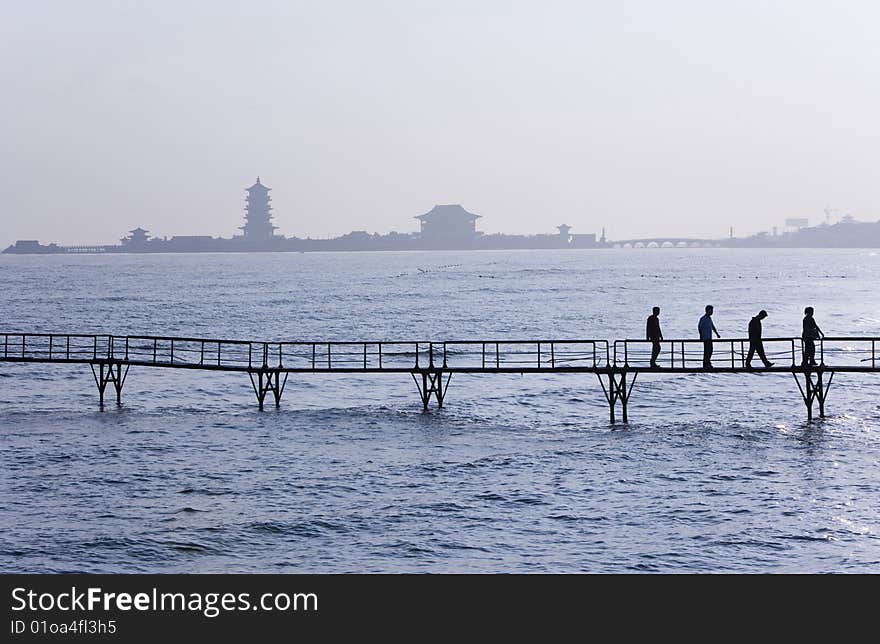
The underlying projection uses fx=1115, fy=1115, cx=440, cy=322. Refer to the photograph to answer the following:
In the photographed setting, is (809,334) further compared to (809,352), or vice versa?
(809,352)

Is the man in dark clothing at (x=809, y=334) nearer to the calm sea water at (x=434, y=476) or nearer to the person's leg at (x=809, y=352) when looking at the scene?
the person's leg at (x=809, y=352)

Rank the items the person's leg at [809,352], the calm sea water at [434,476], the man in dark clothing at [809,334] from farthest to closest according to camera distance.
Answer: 1. the person's leg at [809,352]
2. the man in dark clothing at [809,334]
3. the calm sea water at [434,476]

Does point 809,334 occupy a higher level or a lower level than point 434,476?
higher

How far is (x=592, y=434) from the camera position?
40.4 metres

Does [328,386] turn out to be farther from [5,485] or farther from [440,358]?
[5,485]

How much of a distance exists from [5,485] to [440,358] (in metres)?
41.7

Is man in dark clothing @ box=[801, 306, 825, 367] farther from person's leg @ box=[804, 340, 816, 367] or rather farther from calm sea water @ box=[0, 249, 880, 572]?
calm sea water @ box=[0, 249, 880, 572]

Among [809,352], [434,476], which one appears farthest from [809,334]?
[434,476]

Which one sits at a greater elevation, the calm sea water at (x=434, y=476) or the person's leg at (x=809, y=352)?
the person's leg at (x=809, y=352)

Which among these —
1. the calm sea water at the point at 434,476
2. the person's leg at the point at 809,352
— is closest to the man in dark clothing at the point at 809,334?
the person's leg at the point at 809,352

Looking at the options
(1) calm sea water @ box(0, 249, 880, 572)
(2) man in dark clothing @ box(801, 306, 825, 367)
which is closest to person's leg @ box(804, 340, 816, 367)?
(2) man in dark clothing @ box(801, 306, 825, 367)

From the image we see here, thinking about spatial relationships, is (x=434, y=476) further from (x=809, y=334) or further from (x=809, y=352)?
(x=809, y=352)

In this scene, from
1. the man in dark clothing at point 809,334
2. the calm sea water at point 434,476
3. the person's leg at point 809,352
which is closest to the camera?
the calm sea water at point 434,476

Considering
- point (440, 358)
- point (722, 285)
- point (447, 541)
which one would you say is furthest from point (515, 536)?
point (722, 285)
